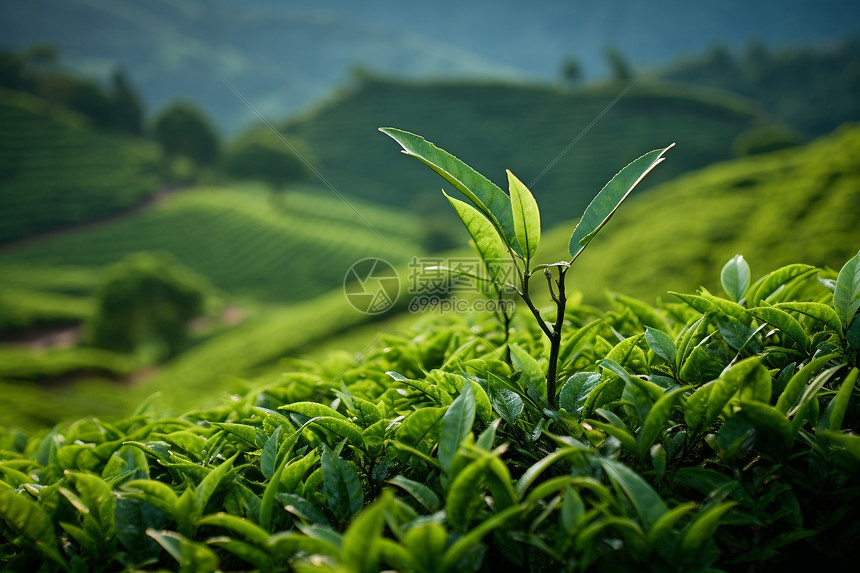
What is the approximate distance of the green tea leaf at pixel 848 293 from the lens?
1.01 meters

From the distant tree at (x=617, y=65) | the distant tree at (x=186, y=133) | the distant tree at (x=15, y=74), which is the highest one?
the distant tree at (x=15, y=74)

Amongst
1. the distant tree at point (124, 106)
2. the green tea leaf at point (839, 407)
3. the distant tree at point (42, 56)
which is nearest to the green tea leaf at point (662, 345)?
the green tea leaf at point (839, 407)

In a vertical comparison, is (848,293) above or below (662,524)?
above

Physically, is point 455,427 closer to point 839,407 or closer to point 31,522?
point 839,407

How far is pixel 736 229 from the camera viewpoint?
7934 mm

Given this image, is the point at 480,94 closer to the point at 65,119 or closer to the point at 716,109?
the point at 716,109

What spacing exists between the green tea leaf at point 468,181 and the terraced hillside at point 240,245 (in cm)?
2791

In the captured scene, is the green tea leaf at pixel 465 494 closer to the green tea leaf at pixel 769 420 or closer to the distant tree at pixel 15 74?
the green tea leaf at pixel 769 420

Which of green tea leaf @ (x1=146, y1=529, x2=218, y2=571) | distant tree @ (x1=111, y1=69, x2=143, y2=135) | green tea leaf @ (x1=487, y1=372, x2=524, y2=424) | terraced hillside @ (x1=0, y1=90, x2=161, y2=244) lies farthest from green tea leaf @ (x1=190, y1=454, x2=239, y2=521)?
distant tree @ (x1=111, y1=69, x2=143, y2=135)

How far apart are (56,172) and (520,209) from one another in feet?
157

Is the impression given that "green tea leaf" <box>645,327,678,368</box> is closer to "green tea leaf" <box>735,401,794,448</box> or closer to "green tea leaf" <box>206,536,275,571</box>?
"green tea leaf" <box>735,401,794,448</box>

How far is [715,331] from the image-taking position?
1166 mm

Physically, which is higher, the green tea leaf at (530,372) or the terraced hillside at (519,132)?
the terraced hillside at (519,132)

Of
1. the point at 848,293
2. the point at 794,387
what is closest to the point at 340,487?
the point at 794,387
